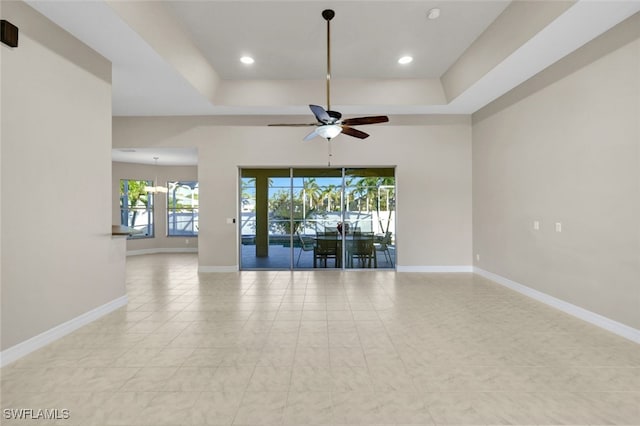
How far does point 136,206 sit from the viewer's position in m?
9.19

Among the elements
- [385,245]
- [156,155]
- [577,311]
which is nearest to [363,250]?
[385,245]

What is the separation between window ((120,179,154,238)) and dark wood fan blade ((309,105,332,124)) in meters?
7.97

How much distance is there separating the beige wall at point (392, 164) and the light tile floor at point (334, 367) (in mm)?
1988

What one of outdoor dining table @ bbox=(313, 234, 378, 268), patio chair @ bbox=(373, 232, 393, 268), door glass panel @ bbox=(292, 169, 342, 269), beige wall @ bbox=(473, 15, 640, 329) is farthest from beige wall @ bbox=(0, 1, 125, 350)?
beige wall @ bbox=(473, 15, 640, 329)

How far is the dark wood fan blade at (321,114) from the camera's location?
3.14m

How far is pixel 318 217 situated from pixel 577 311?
14.3 feet

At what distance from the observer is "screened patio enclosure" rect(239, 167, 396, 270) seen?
628 centimetres

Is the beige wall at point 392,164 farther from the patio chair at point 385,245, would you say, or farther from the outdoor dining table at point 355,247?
the outdoor dining table at point 355,247

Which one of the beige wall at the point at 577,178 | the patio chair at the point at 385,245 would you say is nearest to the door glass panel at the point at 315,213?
the patio chair at the point at 385,245

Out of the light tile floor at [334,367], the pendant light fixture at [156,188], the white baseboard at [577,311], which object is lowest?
the light tile floor at [334,367]

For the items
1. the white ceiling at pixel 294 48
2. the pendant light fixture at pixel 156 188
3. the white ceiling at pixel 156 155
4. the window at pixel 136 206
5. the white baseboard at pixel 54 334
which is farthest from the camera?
the window at pixel 136 206

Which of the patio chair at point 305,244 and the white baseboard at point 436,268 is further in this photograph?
the patio chair at point 305,244

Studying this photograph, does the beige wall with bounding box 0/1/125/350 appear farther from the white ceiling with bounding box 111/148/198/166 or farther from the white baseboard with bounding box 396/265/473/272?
the white baseboard with bounding box 396/265/473/272

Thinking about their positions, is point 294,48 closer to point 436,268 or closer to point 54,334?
point 54,334
